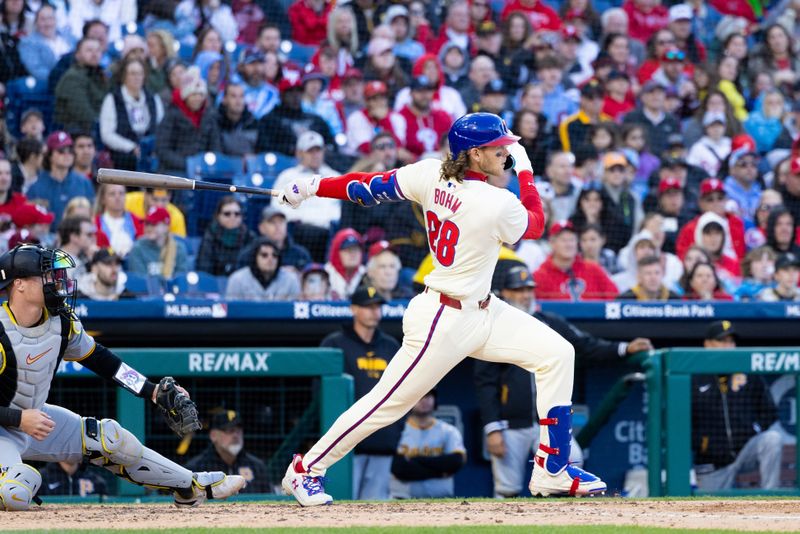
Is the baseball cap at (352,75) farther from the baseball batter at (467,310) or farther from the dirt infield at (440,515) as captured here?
the dirt infield at (440,515)

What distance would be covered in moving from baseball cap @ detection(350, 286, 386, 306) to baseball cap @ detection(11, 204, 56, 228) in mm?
2114

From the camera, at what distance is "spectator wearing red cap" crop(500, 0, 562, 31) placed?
39.0ft

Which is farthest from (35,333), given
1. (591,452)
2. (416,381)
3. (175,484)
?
(591,452)

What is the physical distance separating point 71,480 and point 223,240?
81.8 inches

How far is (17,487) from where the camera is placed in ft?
16.4

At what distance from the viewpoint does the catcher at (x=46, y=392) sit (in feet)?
16.6

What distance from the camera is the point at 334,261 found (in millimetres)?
8391

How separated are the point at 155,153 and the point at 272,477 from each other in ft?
9.97

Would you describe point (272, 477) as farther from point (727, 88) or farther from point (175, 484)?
point (727, 88)

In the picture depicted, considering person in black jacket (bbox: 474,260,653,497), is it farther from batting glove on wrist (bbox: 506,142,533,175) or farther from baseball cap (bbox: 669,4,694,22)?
baseball cap (bbox: 669,4,694,22)

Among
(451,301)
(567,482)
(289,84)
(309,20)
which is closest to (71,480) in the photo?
(451,301)

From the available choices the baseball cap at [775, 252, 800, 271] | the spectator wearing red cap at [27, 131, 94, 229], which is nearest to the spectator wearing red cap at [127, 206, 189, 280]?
the spectator wearing red cap at [27, 131, 94, 229]

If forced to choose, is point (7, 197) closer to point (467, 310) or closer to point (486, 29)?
point (467, 310)

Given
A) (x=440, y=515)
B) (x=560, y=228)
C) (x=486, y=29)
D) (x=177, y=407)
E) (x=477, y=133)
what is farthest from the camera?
(x=486, y=29)
